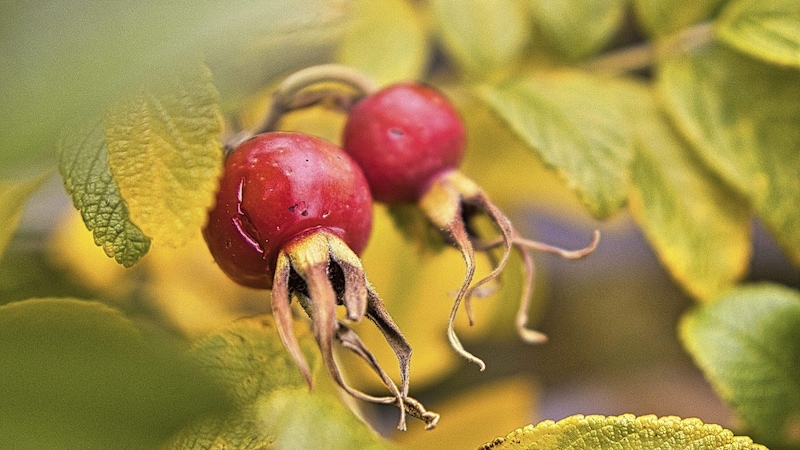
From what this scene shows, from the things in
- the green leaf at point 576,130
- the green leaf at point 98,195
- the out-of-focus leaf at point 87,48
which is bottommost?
the green leaf at point 576,130

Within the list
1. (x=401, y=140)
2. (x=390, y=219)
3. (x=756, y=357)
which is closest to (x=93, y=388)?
(x=401, y=140)

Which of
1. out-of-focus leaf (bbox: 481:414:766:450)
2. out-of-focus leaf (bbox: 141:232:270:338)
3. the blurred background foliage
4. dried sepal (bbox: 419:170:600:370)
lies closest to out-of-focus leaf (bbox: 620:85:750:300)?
the blurred background foliage

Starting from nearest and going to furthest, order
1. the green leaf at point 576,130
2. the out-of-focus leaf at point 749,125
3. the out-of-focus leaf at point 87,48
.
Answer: the out-of-focus leaf at point 87,48 < the green leaf at point 576,130 < the out-of-focus leaf at point 749,125

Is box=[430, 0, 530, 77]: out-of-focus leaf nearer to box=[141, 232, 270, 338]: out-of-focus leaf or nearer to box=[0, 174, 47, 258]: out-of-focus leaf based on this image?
box=[141, 232, 270, 338]: out-of-focus leaf

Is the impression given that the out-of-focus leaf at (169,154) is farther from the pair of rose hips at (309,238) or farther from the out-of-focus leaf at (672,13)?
the out-of-focus leaf at (672,13)

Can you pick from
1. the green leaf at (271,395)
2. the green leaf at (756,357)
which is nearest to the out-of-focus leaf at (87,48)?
the green leaf at (271,395)

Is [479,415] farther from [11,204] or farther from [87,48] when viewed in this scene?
[87,48]
